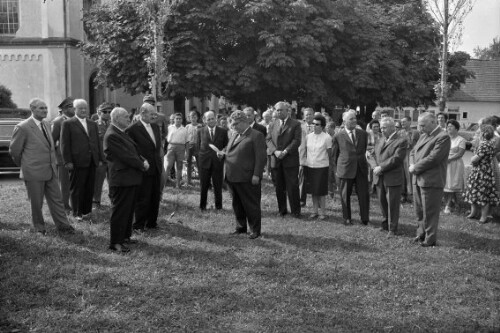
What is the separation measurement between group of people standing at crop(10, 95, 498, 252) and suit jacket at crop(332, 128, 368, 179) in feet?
0.06

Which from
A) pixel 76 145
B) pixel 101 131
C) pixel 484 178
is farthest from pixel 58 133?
pixel 484 178

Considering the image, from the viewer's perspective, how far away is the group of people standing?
7.74 metres

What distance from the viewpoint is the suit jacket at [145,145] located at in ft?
27.6

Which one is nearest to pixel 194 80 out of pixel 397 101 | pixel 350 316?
pixel 397 101

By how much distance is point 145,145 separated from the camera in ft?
27.7

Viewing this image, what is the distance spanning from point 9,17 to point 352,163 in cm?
2580

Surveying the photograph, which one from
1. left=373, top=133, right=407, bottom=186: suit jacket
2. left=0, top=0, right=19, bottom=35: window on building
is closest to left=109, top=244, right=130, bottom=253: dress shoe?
left=373, top=133, right=407, bottom=186: suit jacket

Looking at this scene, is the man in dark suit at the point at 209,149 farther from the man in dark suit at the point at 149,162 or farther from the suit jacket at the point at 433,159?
the suit jacket at the point at 433,159

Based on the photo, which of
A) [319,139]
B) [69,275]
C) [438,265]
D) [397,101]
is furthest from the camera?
[397,101]

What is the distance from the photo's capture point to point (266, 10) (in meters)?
19.8

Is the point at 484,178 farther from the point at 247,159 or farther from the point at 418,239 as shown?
the point at 247,159

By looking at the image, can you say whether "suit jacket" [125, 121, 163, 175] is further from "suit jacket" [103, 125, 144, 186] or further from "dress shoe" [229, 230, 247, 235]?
"dress shoe" [229, 230, 247, 235]

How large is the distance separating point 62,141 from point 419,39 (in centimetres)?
2200

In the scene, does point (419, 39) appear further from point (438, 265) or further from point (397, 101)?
point (438, 265)
